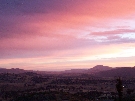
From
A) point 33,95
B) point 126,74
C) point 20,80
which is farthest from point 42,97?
point 126,74

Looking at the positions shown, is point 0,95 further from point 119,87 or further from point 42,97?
point 119,87

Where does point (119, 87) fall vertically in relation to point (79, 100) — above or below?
above

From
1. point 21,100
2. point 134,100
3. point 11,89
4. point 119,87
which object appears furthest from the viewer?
point 11,89

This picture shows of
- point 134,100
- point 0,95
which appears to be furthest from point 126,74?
point 134,100

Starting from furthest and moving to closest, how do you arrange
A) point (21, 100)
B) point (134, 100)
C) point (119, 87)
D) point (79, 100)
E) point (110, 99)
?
point (21, 100)
point (110, 99)
point (79, 100)
point (134, 100)
point (119, 87)

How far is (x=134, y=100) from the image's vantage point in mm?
65750

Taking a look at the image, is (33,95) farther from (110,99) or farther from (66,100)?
(110,99)

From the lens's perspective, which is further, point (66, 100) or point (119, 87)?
point (66, 100)

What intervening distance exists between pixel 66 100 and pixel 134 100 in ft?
71.6

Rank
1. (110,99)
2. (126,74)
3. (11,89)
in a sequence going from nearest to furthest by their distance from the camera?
(110,99) → (11,89) → (126,74)

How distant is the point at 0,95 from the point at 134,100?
58.0m

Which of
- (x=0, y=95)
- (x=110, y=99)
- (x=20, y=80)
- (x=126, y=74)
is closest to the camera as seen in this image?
(x=110, y=99)

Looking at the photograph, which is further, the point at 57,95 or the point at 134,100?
the point at 57,95

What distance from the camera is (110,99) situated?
81.9 metres
